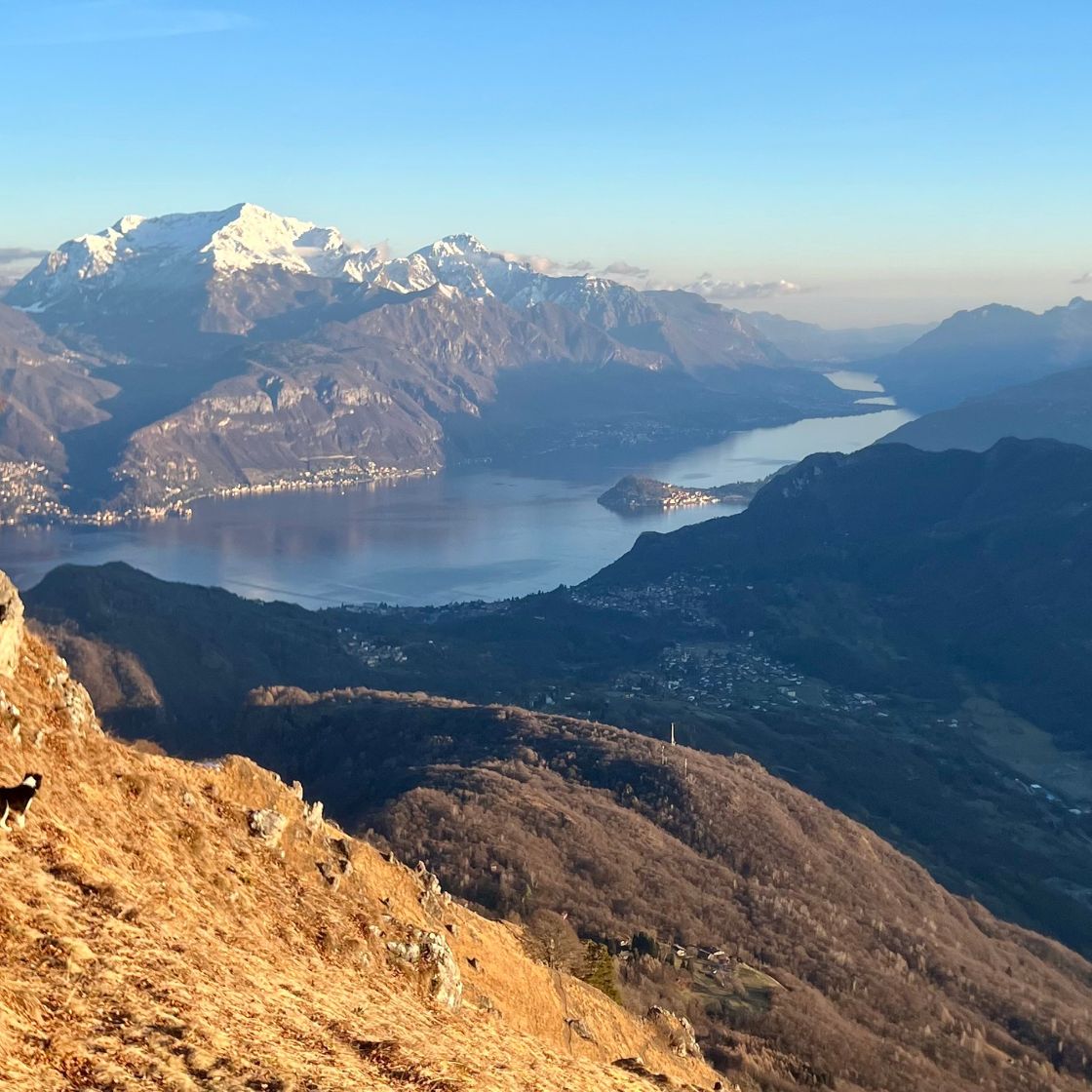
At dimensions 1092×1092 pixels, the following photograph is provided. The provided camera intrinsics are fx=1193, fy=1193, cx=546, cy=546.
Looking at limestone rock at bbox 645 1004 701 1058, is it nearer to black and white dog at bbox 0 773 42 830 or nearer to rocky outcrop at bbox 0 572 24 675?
rocky outcrop at bbox 0 572 24 675

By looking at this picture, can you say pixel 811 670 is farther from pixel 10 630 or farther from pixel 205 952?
pixel 205 952

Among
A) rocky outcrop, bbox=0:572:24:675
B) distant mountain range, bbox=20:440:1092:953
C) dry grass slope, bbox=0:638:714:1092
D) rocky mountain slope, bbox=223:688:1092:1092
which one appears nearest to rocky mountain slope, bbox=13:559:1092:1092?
dry grass slope, bbox=0:638:714:1092

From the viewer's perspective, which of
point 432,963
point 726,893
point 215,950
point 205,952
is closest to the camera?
point 205,952

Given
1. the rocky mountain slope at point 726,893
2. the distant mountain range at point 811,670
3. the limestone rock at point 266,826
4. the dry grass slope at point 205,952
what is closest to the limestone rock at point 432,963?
the dry grass slope at point 205,952

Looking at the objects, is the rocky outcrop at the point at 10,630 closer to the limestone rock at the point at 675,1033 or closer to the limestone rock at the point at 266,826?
the limestone rock at the point at 266,826

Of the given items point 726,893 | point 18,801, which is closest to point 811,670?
point 726,893

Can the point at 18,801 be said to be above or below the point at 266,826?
Result: above

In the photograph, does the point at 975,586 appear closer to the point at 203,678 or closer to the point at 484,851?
the point at 203,678

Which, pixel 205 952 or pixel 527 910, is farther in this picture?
pixel 527 910
